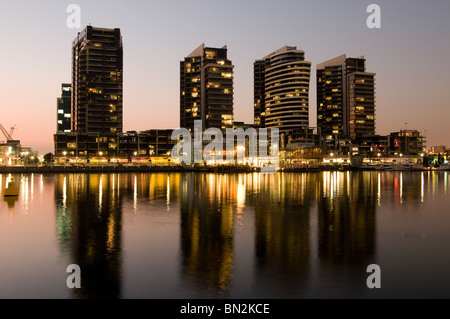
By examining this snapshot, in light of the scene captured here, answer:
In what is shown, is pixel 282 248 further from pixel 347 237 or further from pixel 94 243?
pixel 94 243

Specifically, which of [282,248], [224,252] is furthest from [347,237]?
[224,252]

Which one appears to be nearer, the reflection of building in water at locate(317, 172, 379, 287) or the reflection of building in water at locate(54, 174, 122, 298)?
the reflection of building in water at locate(54, 174, 122, 298)

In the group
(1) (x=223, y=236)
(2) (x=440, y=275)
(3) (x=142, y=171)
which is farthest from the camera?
(3) (x=142, y=171)

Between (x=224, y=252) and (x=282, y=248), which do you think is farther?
(x=282, y=248)

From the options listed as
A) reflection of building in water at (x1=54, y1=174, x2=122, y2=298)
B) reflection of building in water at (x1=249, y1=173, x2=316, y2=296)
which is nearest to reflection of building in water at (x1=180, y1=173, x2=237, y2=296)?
reflection of building in water at (x1=249, y1=173, x2=316, y2=296)

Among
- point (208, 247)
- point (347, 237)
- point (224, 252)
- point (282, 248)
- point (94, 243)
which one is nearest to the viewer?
point (224, 252)

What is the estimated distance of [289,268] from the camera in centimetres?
1590

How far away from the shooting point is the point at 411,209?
3616 cm

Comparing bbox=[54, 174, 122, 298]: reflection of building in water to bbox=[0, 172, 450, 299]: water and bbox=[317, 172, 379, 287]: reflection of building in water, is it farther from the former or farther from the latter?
bbox=[317, 172, 379, 287]: reflection of building in water

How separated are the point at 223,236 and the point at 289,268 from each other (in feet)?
23.9

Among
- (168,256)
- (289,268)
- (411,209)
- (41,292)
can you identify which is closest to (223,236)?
(168,256)
